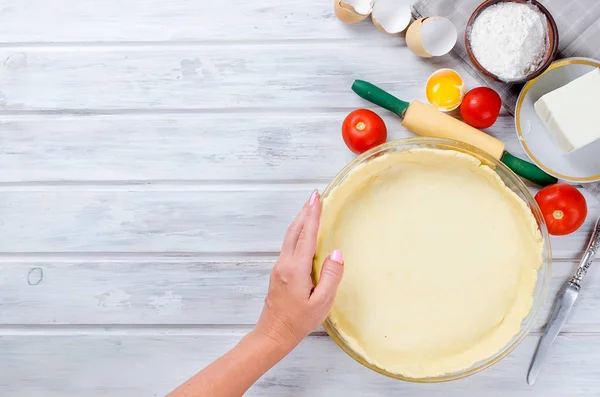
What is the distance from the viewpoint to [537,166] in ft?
3.31

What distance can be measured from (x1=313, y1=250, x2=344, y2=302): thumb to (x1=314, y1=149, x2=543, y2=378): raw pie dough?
7 cm

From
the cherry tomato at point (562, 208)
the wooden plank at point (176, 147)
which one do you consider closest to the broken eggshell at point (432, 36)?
the wooden plank at point (176, 147)

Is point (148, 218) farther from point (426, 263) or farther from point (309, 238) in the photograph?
point (426, 263)

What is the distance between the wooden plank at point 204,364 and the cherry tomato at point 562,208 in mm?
211

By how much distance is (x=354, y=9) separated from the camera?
1.02 metres

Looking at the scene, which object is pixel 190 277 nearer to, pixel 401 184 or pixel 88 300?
pixel 88 300

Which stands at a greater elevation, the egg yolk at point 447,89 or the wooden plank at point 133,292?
the egg yolk at point 447,89

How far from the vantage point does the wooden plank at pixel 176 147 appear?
1.08 metres

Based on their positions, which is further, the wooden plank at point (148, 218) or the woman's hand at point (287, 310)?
the wooden plank at point (148, 218)

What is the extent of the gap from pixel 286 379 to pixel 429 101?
563mm

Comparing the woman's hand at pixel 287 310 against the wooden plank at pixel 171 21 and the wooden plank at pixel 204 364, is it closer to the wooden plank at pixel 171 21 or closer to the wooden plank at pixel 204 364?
the wooden plank at pixel 204 364

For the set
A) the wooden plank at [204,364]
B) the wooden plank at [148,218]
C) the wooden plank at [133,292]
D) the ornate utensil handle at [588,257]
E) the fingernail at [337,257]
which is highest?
the fingernail at [337,257]

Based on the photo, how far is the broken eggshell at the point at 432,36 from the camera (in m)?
1.00

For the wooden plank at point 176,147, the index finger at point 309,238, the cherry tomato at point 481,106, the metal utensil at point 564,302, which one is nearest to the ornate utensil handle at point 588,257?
the metal utensil at point 564,302
